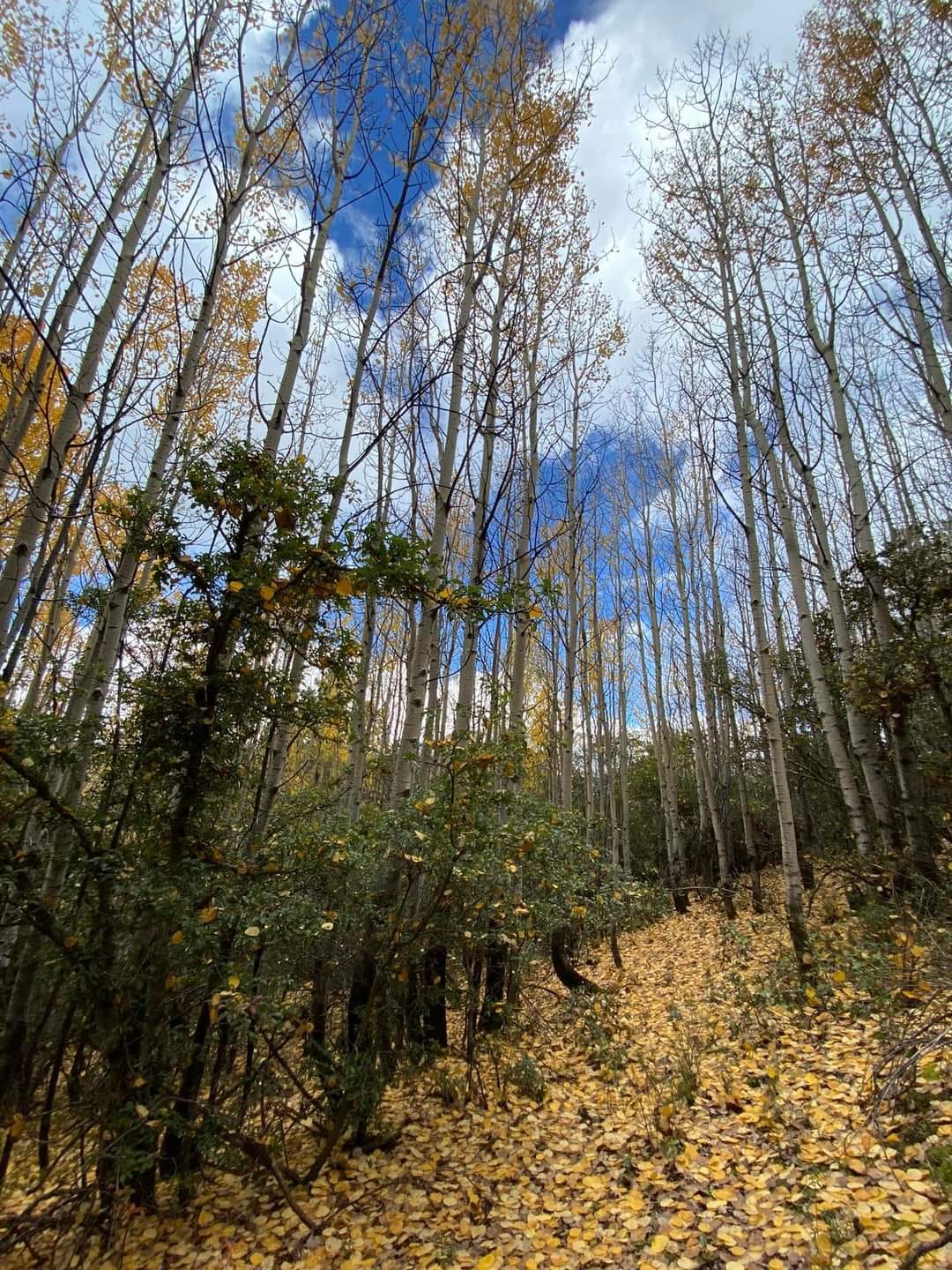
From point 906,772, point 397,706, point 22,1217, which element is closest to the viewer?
point 22,1217

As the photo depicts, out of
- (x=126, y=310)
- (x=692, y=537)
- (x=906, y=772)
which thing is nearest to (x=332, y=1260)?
(x=906, y=772)

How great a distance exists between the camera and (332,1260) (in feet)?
8.10

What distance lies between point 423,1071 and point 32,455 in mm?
8685

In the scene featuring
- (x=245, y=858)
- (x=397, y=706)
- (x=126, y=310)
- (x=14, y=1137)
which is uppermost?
(x=126, y=310)

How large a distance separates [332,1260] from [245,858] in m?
1.76

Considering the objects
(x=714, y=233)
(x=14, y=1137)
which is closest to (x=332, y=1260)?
(x=14, y=1137)

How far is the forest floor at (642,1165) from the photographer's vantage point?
2.23 meters

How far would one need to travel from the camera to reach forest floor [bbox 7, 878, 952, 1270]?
2.23 meters

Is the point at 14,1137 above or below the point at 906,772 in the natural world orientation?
below

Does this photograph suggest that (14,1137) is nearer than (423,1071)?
Yes

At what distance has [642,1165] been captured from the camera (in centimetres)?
290

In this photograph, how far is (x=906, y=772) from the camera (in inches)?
226

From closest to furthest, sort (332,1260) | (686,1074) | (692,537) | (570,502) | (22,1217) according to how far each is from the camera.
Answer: (22,1217)
(332,1260)
(686,1074)
(570,502)
(692,537)

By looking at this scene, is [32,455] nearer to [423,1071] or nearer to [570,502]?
[570,502]
